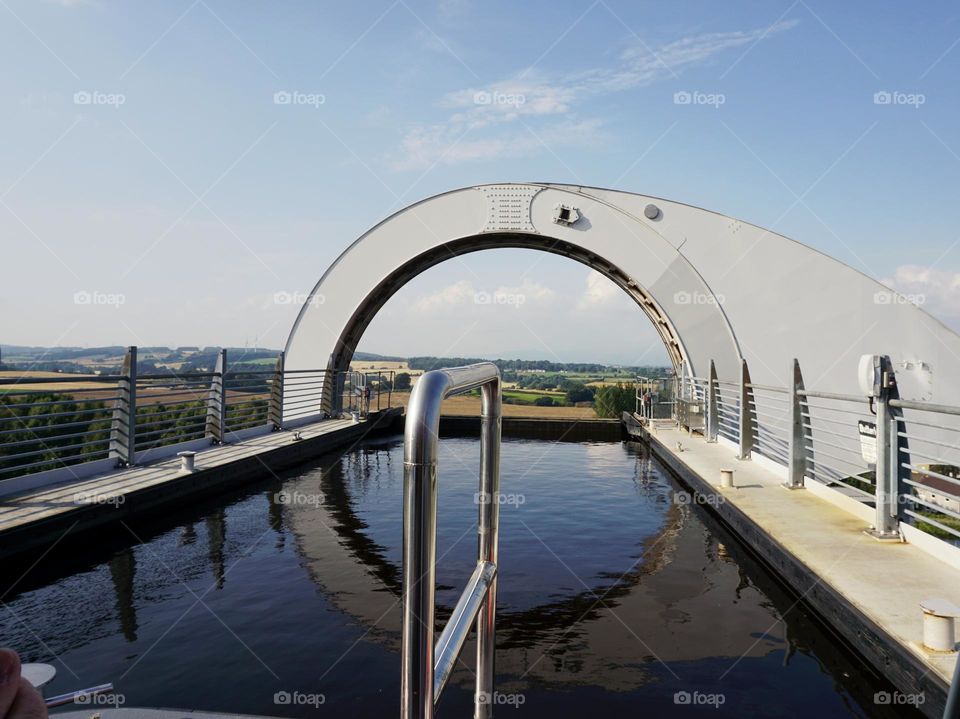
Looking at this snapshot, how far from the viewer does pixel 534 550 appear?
4879mm

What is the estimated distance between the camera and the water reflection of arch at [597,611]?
310 centimetres

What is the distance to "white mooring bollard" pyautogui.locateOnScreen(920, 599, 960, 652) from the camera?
98.1 inches

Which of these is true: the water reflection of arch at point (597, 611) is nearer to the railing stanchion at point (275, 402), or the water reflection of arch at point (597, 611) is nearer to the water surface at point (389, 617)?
the water surface at point (389, 617)

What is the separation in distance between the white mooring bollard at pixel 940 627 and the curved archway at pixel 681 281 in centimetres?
914

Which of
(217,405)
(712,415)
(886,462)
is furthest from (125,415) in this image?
(712,415)

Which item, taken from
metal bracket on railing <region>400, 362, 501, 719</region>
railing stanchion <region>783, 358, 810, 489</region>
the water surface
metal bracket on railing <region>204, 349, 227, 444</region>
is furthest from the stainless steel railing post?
metal bracket on railing <region>204, 349, 227, 444</region>

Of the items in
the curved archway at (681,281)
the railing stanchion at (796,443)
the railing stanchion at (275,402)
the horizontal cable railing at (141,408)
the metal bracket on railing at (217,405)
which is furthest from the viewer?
the curved archway at (681,281)

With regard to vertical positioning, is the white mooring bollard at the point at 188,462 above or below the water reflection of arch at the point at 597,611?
above

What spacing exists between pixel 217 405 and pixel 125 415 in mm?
1940

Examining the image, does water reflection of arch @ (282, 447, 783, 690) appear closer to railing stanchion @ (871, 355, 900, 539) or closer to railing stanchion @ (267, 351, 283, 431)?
railing stanchion @ (871, 355, 900, 539)

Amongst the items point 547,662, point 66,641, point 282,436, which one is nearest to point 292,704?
point 547,662

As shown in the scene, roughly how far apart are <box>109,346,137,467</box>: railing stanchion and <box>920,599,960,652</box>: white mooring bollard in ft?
21.6

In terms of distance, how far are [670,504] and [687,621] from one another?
3141mm

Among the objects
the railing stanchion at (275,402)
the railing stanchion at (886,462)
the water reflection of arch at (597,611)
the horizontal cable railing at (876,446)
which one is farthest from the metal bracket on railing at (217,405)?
the railing stanchion at (886,462)
